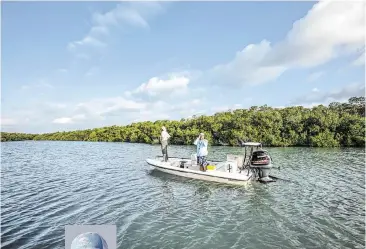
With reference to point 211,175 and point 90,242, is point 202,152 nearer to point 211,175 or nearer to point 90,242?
point 211,175

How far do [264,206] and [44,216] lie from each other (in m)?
8.94

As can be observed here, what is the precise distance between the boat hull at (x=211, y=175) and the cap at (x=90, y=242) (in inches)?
576

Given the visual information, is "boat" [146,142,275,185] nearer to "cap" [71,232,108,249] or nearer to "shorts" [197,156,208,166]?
"shorts" [197,156,208,166]

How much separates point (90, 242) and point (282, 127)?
57698 millimetres

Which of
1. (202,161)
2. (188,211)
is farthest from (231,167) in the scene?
(188,211)

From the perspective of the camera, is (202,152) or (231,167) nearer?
(231,167)

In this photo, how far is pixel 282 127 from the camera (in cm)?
5662

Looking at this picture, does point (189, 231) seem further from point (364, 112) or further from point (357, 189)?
point (364, 112)

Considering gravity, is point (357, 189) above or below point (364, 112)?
below

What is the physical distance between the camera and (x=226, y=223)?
1065 centimetres

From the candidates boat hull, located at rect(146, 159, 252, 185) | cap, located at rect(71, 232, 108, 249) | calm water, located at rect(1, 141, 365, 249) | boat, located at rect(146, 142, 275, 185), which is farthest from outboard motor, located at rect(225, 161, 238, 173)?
cap, located at rect(71, 232, 108, 249)

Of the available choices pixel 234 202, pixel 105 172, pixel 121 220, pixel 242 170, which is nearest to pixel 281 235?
pixel 234 202

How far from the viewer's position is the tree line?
2007 inches

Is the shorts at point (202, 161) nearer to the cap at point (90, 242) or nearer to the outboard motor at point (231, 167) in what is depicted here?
the outboard motor at point (231, 167)
